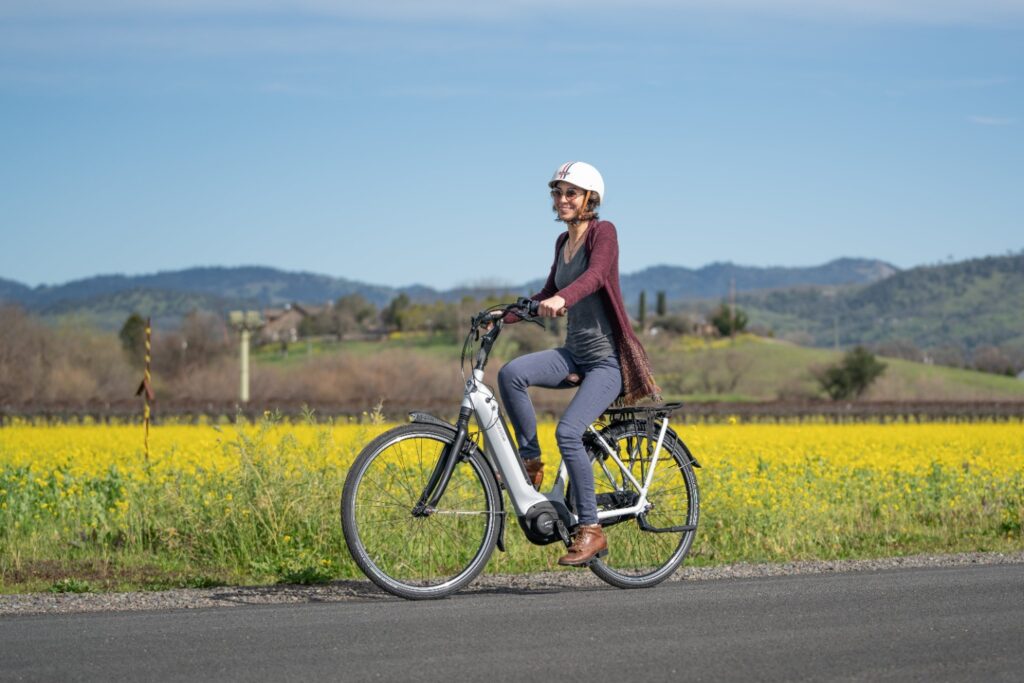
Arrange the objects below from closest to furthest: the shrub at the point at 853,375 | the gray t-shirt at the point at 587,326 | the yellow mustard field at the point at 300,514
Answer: the gray t-shirt at the point at 587,326, the yellow mustard field at the point at 300,514, the shrub at the point at 853,375

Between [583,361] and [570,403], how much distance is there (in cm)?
34

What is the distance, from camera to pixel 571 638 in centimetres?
636

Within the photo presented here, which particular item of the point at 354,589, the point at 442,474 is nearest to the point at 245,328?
the point at 354,589

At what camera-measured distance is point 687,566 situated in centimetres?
969

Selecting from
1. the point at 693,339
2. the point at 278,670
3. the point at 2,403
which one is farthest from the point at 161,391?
the point at 693,339

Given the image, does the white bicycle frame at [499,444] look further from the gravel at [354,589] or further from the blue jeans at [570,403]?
the gravel at [354,589]

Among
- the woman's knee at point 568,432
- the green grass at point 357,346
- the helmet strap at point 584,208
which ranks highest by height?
the green grass at point 357,346

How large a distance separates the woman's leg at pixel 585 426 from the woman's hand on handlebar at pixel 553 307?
1.92 ft

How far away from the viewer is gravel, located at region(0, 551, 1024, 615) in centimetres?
772

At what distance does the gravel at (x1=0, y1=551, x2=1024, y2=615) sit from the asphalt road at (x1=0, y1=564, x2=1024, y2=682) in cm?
31

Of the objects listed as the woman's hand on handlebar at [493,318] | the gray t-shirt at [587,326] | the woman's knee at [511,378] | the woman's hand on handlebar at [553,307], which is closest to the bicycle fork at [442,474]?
the woman's knee at [511,378]

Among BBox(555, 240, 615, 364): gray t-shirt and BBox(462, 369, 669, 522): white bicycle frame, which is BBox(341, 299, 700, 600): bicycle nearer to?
BBox(462, 369, 669, 522): white bicycle frame

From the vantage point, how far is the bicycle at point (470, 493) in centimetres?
766

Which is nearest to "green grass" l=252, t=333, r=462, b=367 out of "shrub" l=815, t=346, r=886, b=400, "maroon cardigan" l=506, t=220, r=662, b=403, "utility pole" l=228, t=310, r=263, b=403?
"shrub" l=815, t=346, r=886, b=400
